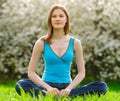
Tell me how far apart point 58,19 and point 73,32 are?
5.60 meters

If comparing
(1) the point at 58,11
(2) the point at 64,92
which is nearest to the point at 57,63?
(2) the point at 64,92

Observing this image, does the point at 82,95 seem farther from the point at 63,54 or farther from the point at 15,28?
the point at 15,28

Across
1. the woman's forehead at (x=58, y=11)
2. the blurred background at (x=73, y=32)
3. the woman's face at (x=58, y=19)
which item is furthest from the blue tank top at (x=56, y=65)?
the blurred background at (x=73, y=32)

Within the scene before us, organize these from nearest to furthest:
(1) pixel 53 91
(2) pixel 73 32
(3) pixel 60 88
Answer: (1) pixel 53 91
(3) pixel 60 88
(2) pixel 73 32

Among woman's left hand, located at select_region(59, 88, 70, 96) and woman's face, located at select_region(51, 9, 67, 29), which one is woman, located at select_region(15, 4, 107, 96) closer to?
woman's face, located at select_region(51, 9, 67, 29)

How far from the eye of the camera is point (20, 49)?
12.6 meters

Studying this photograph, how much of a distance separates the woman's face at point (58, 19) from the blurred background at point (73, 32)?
5318 mm

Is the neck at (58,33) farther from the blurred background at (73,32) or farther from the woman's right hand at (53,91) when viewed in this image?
the blurred background at (73,32)

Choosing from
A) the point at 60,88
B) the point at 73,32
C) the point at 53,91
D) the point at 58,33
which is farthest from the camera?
the point at 73,32

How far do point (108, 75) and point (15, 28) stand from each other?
2271 mm

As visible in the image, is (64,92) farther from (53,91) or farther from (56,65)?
(56,65)

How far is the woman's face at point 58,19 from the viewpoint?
675 centimetres

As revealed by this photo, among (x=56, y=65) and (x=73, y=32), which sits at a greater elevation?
(x=56, y=65)

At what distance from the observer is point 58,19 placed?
6.74m
